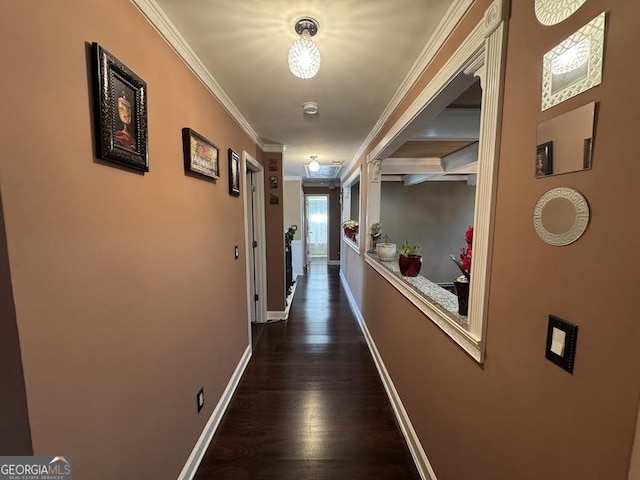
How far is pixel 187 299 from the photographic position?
149cm

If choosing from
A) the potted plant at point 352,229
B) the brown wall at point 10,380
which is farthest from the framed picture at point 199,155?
the potted plant at point 352,229

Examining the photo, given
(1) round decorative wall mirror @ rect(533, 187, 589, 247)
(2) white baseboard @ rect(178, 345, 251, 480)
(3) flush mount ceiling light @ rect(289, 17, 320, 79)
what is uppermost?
(3) flush mount ceiling light @ rect(289, 17, 320, 79)

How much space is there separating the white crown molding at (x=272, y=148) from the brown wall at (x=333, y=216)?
421 centimetres

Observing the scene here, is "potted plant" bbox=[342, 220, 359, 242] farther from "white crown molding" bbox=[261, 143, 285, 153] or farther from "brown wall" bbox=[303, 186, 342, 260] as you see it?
"brown wall" bbox=[303, 186, 342, 260]

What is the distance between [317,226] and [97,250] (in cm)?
754

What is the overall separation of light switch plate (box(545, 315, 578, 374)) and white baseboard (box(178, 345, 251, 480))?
5.87 feet

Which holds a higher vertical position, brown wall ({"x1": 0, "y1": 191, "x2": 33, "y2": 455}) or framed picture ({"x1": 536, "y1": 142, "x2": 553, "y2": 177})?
framed picture ({"x1": 536, "y1": 142, "x2": 553, "y2": 177})

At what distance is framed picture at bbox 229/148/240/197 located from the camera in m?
2.18

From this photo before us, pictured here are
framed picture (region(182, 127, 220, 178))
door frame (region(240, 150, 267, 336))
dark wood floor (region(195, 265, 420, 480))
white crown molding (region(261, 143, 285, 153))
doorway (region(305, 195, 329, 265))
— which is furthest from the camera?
doorway (region(305, 195, 329, 265))

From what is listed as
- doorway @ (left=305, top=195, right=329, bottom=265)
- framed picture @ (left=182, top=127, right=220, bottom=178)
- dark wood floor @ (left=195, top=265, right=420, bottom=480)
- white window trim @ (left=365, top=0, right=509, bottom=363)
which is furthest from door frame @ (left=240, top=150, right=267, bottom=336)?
doorway @ (left=305, top=195, right=329, bottom=265)

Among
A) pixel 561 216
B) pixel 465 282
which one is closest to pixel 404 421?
pixel 465 282

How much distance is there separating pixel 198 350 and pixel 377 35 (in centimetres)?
204

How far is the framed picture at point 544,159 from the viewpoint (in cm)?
69

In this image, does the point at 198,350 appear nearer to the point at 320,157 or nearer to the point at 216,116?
the point at 216,116
